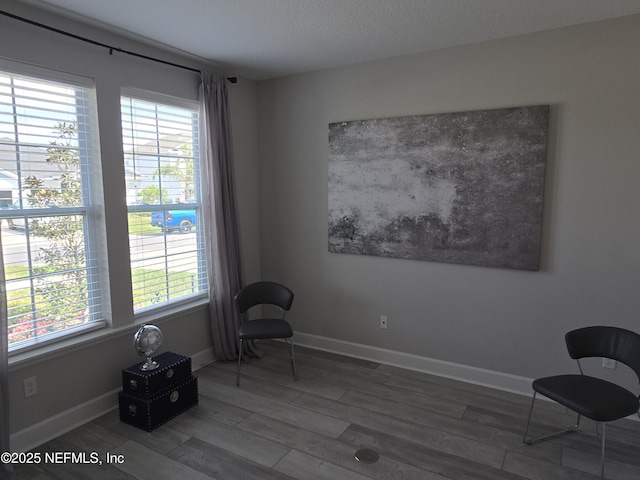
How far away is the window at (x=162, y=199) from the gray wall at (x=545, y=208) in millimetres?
877

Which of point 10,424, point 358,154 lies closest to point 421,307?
point 358,154

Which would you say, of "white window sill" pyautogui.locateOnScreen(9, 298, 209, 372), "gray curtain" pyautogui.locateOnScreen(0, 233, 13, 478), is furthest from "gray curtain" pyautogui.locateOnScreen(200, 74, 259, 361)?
"gray curtain" pyautogui.locateOnScreen(0, 233, 13, 478)

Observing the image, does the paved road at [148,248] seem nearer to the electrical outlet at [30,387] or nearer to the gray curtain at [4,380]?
the gray curtain at [4,380]

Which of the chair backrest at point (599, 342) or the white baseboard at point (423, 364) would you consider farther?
the white baseboard at point (423, 364)

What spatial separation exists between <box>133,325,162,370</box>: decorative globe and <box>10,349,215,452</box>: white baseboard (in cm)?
Answer: 41

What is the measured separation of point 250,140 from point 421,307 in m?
2.34

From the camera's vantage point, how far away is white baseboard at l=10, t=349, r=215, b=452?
2471 millimetres

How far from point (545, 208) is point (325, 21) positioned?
6.68ft

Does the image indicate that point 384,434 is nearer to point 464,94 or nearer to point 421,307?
point 421,307

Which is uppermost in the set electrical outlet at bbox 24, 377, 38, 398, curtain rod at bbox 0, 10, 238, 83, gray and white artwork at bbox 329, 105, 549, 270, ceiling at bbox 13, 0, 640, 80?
ceiling at bbox 13, 0, 640, 80

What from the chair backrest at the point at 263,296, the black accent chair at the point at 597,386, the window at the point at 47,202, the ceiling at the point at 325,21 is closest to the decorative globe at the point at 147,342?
the window at the point at 47,202

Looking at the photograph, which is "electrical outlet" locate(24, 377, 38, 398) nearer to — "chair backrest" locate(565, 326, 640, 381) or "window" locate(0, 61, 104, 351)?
"window" locate(0, 61, 104, 351)

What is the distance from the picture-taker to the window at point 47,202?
2430 mm

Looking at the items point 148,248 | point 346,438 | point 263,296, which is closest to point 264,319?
point 263,296
